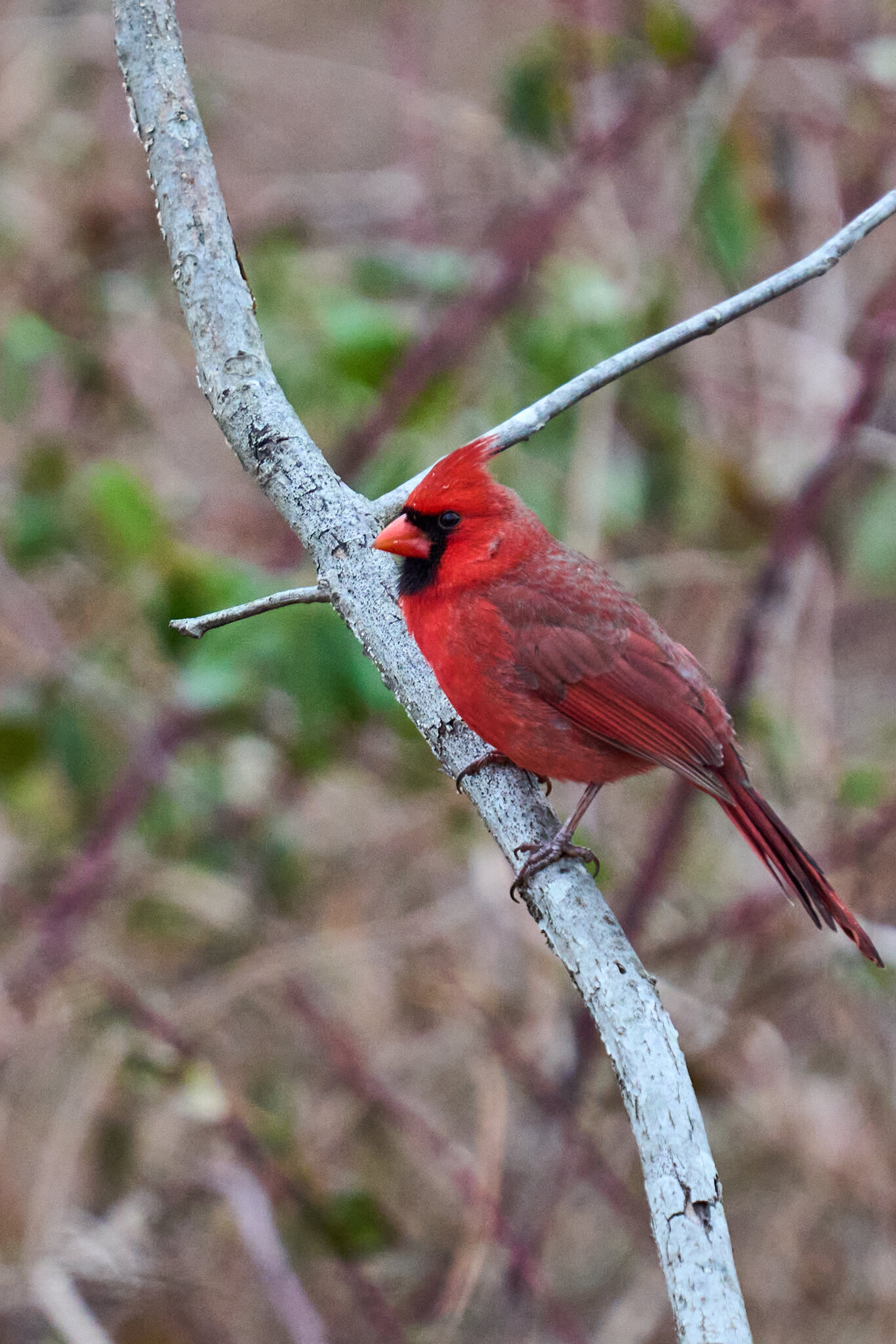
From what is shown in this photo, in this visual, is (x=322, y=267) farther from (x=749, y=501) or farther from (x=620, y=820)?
(x=620, y=820)

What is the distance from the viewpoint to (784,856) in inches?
95.4

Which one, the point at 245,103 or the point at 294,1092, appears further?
the point at 245,103

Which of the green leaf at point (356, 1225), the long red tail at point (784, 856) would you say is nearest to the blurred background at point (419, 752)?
the green leaf at point (356, 1225)

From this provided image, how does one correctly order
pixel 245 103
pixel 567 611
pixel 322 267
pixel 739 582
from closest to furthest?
pixel 567 611 → pixel 739 582 → pixel 322 267 → pixel 245 103

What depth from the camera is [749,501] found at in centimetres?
423

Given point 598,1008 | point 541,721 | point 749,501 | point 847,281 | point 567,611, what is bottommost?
point 598,1008

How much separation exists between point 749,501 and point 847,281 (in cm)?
209

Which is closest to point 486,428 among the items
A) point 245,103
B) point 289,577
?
point 289,577

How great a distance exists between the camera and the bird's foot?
6.50ft

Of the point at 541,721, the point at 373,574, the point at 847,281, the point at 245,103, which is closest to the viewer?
the point at 373,574

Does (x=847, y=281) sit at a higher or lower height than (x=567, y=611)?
higher

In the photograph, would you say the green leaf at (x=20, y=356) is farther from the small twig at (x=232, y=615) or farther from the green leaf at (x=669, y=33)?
the small twig at (x=232, y=615)

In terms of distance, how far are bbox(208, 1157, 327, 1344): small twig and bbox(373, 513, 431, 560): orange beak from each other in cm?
186

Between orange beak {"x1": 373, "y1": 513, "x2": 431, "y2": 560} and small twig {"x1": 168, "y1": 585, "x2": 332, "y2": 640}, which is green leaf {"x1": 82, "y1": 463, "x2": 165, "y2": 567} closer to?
orange beak {"x1": 373, "y1": 513, "x2": 431, "y2": 560}
